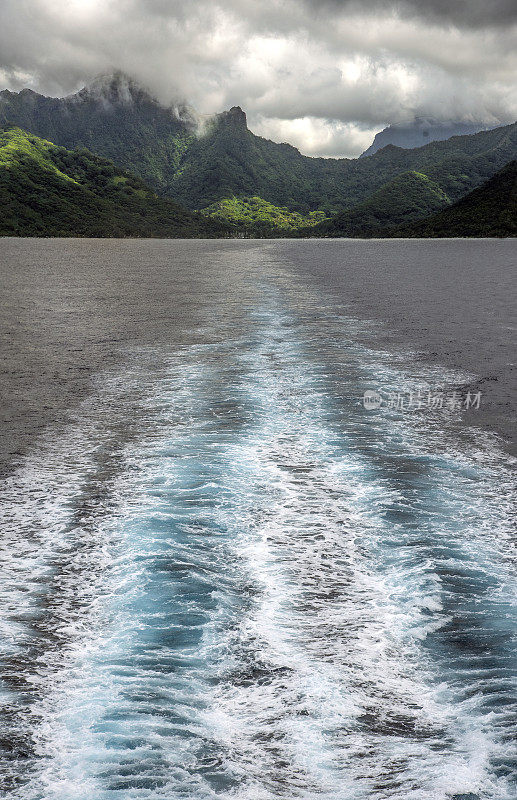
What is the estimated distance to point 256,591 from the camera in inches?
300

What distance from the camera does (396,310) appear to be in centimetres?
3947

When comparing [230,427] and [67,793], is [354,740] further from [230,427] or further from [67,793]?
[230,427]

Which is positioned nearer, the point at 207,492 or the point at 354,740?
the point at 354,740

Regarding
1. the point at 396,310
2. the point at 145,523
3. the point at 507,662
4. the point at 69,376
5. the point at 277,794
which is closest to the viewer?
the point at 277,794

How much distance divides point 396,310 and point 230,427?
27.0m

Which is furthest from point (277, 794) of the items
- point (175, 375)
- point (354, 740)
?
point (175, 375)

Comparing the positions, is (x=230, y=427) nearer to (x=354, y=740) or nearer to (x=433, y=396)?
(x=433, y=396)

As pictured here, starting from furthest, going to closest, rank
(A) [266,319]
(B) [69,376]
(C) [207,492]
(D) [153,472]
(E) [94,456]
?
(A) [266,319]
(B) [69,376]
(E) [94,456]
(D) [153,472]
(C) [207,492]

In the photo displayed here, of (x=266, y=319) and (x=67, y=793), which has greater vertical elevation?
(x=266, y=319)

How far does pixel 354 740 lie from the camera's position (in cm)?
535

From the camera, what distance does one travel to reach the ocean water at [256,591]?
520 cm

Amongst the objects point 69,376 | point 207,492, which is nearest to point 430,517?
point 207,492

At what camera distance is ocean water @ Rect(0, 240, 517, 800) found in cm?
520

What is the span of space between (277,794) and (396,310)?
3654cm
